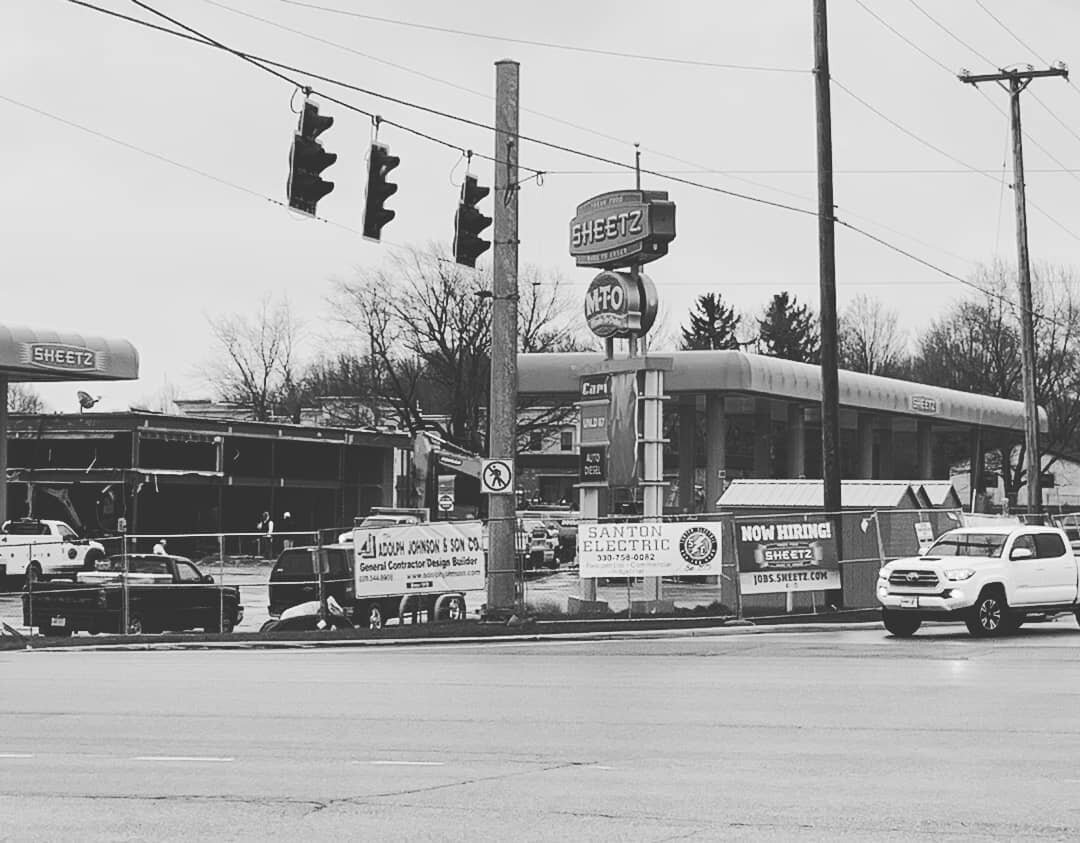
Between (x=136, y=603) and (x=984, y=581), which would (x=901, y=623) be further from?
(x=136, y=603)

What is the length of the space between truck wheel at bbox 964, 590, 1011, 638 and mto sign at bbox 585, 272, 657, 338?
9.70m

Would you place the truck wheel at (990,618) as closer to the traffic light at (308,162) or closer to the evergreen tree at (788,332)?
the traffic light at (308,162)

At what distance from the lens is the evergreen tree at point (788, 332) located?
107 metres

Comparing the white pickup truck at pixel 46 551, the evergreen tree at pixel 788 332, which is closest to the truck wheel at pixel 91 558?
the white pickup truck at pixel 46 551

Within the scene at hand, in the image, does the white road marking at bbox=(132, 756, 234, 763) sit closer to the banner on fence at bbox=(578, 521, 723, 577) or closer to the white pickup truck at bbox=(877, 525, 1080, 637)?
the white pickup truck at bbox=(877, 525, 1080, 637)

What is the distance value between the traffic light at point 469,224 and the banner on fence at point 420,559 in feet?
25.7

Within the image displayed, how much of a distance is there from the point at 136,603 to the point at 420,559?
16.9ft

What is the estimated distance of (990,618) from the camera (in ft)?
88.4

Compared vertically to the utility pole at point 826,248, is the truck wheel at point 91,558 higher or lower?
lower

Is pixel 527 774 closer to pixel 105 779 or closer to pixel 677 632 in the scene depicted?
pixel 105 779

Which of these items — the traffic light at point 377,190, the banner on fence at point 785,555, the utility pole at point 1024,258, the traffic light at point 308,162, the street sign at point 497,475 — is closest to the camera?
the traffic light at point 308,162

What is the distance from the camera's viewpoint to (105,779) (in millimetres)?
11062

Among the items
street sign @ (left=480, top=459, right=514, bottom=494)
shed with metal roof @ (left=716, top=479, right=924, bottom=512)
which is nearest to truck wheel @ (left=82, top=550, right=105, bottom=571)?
shed with metal roof @ (left=716, top=479, right=924, bottom=512)

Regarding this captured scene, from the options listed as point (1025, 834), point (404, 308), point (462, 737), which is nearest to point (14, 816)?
point (462, 737)
